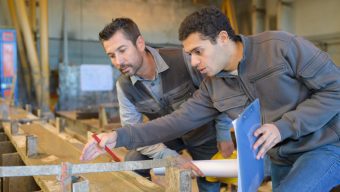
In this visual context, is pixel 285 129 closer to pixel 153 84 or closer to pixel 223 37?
pixel 223 37

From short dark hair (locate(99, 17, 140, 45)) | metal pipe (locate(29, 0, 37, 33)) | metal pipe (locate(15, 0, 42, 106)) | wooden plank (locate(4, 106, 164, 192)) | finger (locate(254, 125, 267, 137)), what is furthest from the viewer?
metal pipe (locate(29, 0, 37, 33))

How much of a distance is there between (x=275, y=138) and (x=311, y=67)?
31cm

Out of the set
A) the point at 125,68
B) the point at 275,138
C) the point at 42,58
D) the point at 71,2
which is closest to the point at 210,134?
the point at 125,68

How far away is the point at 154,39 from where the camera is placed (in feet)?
29.2

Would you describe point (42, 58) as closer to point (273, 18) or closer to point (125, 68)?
point (273, 18)

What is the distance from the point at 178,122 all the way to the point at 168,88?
1.25 feet

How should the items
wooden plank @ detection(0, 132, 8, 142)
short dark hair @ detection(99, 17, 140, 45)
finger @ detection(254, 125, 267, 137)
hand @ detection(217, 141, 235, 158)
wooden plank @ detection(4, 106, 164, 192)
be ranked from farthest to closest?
wooden plank @ detection(0, 132, 8, 142) < hand @ detection(217, 141, 235, 158) < short dark hair @ detection(99, 17, 140, 45) < wooden plank @ detection(4, 106, 164, 192) < finger @ detection(254, 125, 267, 137)

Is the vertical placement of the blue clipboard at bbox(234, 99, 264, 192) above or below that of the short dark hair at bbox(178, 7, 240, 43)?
below

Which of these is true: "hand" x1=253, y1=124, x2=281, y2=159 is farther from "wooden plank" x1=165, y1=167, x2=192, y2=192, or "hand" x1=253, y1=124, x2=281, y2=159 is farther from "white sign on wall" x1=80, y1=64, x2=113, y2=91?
"white sign on wall" x1=80, y1=64, x2=113, y2=91

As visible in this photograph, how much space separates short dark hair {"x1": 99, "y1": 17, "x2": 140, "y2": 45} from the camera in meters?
1.81

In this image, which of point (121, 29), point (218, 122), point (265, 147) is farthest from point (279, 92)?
point (121, 29)

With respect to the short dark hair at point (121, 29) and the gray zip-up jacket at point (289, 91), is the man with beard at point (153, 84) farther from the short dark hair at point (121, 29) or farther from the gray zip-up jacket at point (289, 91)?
the gray zip-up jacket at point (289, 91)

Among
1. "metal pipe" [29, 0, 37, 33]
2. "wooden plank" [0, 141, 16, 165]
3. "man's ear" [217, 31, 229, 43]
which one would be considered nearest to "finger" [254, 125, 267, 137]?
"man's ear" [217, 31, 229, 43]

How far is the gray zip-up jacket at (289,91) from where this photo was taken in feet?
4.28
